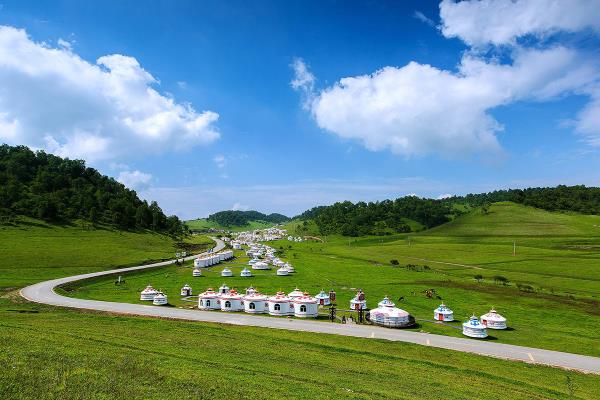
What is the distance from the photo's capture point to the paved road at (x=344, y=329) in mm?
44588

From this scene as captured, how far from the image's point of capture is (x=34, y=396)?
19.3 meters

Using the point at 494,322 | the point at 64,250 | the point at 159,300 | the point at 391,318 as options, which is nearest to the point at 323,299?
the point at 391,318

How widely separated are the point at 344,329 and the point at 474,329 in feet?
52.2

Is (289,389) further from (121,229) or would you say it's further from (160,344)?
(121,229)

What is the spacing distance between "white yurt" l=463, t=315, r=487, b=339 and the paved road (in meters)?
1.93

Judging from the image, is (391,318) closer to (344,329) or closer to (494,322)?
(344,329)

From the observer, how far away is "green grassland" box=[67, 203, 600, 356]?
199 ft

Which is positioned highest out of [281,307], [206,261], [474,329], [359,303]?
[206,261]

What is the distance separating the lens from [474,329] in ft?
177

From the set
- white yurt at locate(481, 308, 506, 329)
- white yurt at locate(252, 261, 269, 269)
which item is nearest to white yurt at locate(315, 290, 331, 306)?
white yurt at locate(481, 308, 506, 329)

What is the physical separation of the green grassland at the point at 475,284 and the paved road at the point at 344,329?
4.03 m

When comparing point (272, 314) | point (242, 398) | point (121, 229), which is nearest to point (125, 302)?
point (272, 314)

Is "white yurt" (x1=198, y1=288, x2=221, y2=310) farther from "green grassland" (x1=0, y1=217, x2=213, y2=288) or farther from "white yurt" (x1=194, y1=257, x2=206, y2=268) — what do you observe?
"white yurt" (x1=194, y1=257, x2=206, y2=268)

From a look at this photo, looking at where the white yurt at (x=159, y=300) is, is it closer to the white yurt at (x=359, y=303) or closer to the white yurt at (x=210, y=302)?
the white yurt at (x=210, y=302)
